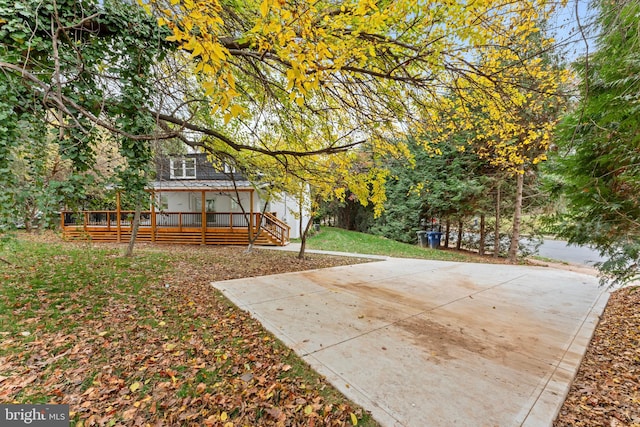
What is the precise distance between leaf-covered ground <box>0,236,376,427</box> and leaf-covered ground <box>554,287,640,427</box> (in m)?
1.79

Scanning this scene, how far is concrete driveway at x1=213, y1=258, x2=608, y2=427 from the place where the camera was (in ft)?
6.93

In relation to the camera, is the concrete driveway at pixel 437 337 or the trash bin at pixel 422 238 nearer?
the concrete driveway at pixel 437 337

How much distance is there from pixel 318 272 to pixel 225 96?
5.22 metres

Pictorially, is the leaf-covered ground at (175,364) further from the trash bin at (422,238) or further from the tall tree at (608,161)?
the trash bin at (422,238)

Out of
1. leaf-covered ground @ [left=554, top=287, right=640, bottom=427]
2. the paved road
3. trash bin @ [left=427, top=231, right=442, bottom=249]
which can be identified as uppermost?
trash bin @ [left=427, top=231, right=442, bottom=249]

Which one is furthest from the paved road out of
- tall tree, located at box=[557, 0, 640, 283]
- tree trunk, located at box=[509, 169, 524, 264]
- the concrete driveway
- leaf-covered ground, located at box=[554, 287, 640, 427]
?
leaf-covered ground, located at box=[554, 287, 640, 427]

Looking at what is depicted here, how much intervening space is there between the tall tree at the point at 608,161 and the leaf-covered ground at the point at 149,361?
411 centimetres

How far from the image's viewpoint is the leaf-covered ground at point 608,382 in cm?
206

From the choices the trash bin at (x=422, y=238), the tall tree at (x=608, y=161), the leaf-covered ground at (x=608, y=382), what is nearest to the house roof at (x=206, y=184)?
the trash bin at (x=422, y=238)

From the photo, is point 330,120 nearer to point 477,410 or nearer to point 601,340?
point 477,410

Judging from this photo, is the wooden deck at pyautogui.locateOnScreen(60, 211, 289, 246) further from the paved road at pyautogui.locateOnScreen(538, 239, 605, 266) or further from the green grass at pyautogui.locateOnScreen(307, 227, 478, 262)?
the paved road at pyautogui.locateOnScreen(538, 239, 605, 266)

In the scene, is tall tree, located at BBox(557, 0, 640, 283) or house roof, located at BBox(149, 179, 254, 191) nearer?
tall tree, located at BBox(557, 0, 640, 283)

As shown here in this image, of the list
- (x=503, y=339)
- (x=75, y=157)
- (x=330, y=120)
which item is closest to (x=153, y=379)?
(x=75, y=157)

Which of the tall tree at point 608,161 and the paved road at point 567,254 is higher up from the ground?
the tall tree at point 608,161
